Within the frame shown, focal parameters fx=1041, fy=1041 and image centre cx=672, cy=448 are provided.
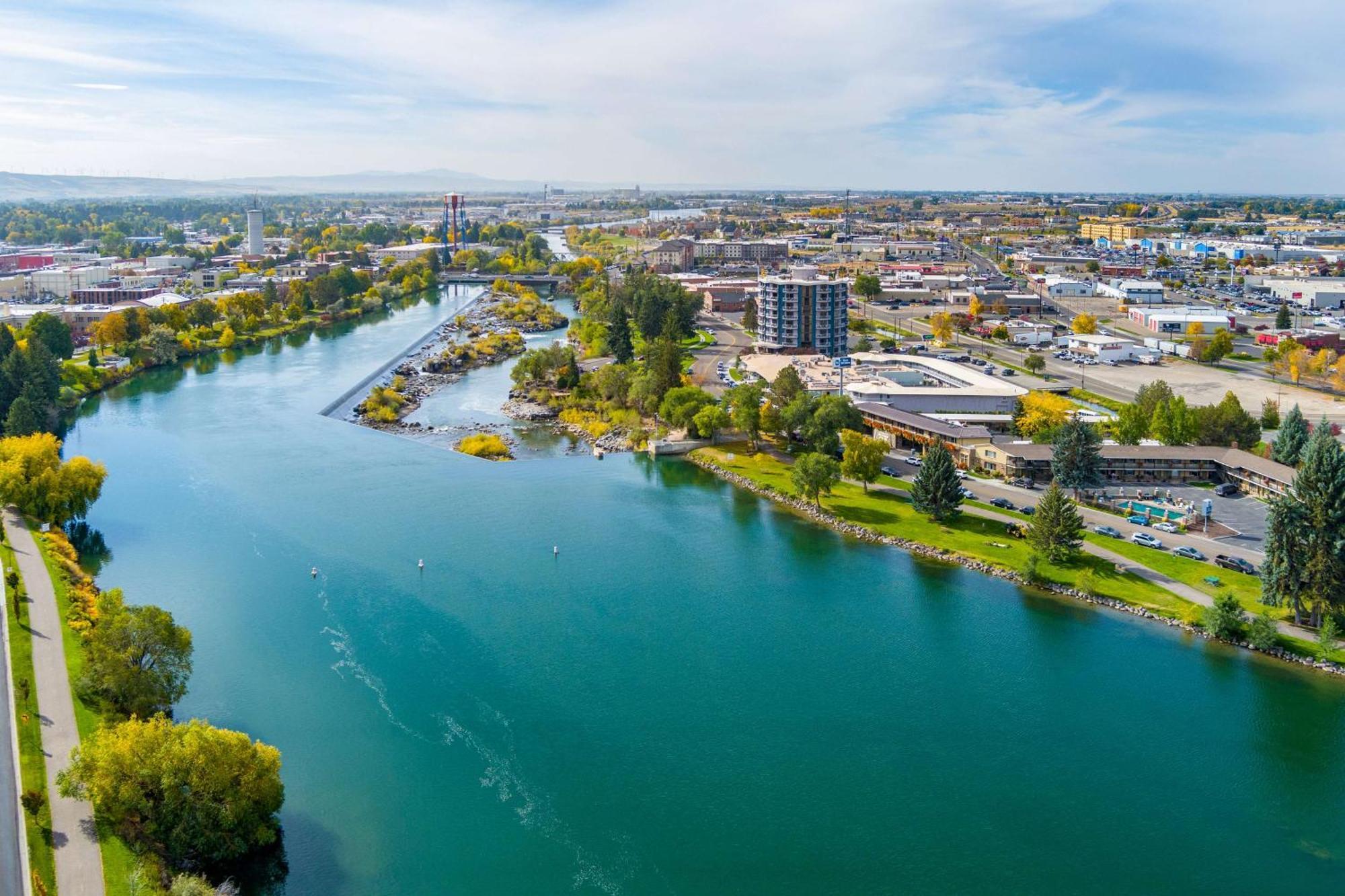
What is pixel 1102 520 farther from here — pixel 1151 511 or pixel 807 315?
pixel 807 315

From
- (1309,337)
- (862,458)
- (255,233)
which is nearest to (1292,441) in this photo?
(862,458)

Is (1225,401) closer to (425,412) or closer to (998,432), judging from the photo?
(998,432)

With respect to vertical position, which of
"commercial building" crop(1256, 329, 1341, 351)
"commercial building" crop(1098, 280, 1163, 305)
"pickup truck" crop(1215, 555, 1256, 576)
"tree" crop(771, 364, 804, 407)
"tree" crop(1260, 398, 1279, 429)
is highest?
"commercial building" crop(1098, 280, 1163, 305)

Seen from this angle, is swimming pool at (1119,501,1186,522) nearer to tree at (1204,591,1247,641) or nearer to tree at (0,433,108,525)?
tree at (1204,591,1247,641)

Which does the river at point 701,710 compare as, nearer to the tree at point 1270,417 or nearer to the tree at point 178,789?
the tree at point 178,789

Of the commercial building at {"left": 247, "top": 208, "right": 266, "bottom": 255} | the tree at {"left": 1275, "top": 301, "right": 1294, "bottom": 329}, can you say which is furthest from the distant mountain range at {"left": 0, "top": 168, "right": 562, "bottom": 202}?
the tree at {"left": 1275, "top": 301, "right": 1294, "bottom": 329}

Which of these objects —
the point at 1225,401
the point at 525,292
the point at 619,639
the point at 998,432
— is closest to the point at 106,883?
the point at 619,639
